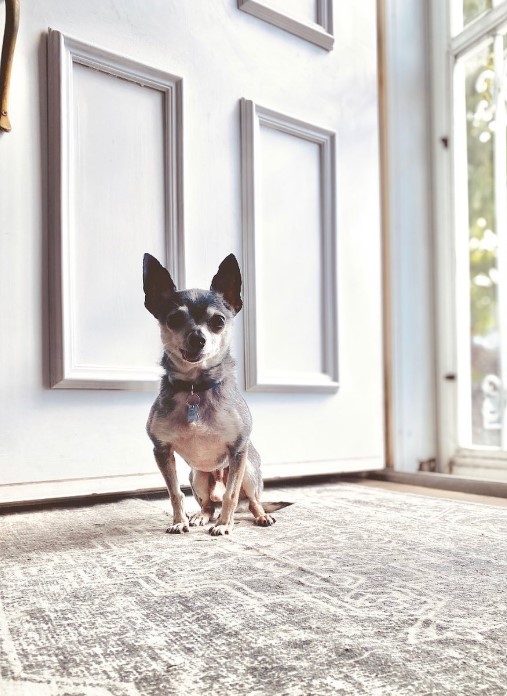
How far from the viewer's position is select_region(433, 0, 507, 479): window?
69.7 inches

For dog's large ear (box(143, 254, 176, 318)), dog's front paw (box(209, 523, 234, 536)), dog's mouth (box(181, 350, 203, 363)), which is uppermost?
dog's large ear (box(143, 254, 176, 318))

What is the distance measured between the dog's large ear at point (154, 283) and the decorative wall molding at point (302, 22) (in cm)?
90

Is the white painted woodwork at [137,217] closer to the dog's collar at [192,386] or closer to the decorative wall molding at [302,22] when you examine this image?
the decorative wall molding at [302,22]

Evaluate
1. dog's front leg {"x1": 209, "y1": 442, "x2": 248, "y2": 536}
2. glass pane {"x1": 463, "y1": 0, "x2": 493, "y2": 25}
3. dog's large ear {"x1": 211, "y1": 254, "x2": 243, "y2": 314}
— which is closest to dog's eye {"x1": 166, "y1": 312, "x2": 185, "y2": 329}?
dog's large ear {"x1": 211, "y1": 254, "x2": 243, "y2": 314}

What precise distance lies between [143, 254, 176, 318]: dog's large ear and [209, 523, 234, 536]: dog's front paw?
14.6 inches

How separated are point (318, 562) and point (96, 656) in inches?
15.1

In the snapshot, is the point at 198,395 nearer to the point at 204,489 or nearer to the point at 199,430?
the point at 199,430

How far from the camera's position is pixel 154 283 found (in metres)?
1.05

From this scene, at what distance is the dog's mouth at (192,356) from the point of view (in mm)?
969

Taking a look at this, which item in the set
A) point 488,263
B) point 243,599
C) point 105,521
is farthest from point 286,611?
point 488,263

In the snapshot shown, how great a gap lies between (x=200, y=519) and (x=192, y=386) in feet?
0.81

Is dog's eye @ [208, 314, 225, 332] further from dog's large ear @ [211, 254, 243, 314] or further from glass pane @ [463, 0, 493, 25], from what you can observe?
glass pane @ [463, 0, 493, 25]

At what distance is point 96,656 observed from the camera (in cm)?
51

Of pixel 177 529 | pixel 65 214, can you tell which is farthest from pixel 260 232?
pixel 177 529
